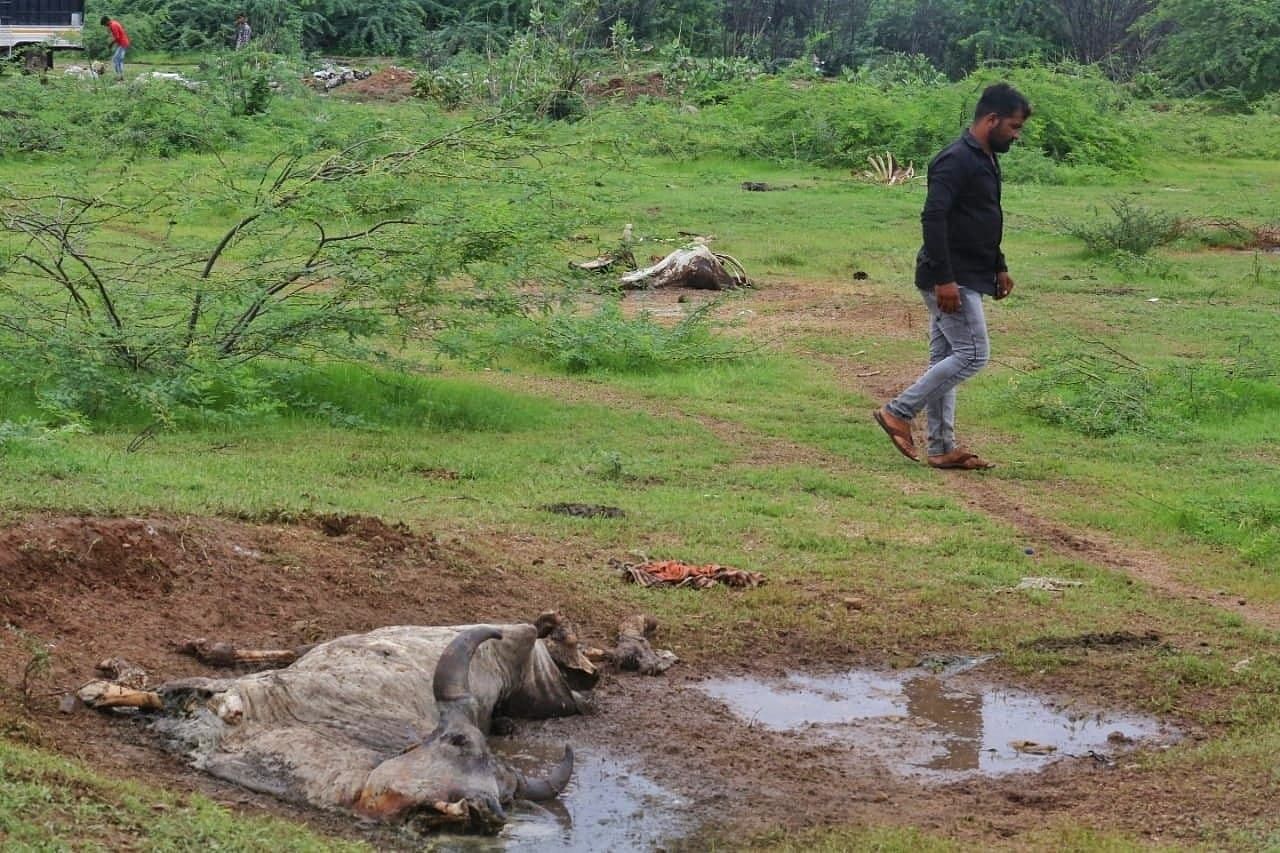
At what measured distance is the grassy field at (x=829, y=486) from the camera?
5.67 m

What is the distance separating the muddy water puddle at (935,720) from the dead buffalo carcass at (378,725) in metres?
1.04

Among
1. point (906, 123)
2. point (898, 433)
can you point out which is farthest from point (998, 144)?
point (906, 123)

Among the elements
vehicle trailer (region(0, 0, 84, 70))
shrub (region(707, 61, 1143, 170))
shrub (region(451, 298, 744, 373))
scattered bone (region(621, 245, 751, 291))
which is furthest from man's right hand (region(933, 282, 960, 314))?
vehicle trailer (region(0, 0, 84, 70))

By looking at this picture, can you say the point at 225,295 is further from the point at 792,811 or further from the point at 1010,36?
the point at 1010,36

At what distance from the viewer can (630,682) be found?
6.21m

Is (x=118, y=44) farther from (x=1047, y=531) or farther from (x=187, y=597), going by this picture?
(x=187, y=597)

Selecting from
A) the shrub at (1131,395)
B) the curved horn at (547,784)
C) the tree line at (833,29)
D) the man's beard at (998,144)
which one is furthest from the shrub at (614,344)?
the tree line at (833,29)

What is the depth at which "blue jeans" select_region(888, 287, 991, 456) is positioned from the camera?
9594 mm

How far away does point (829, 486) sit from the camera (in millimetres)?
9445

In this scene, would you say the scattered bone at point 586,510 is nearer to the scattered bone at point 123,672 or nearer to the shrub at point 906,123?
the scattered bone at point 123,672

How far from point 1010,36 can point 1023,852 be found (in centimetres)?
3785

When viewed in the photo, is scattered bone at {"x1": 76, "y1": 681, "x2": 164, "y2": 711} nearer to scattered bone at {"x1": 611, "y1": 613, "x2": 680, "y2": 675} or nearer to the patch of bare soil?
the patch of bare soil

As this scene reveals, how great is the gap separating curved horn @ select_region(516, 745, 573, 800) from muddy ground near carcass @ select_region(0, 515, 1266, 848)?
0.34 m

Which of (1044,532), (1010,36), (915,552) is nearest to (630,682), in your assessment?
(915,552)
